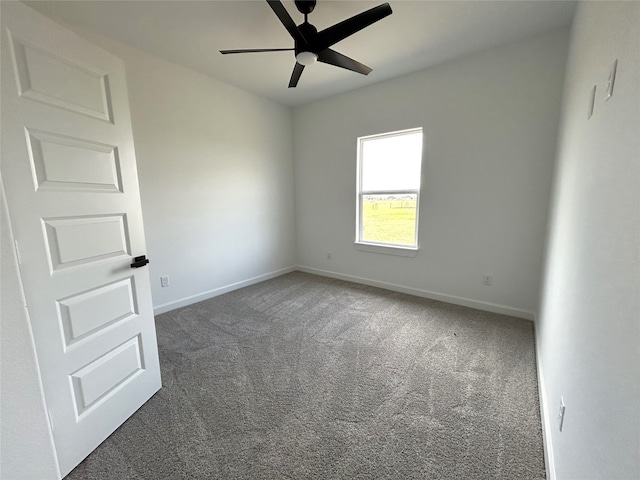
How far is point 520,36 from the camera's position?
94.1 inches

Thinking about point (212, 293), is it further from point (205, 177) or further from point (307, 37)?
point (307, 37)

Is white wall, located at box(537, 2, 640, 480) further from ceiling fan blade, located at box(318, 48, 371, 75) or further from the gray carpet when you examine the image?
ceiling fan blade, located at box(318, 48, 371, 75)

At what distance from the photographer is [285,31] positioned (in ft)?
7.46

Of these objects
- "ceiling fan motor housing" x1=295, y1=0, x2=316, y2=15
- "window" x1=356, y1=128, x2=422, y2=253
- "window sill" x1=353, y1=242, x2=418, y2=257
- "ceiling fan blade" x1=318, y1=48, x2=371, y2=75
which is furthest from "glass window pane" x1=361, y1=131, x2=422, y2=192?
"ceiling fan motor housing" x1=295, y1=0, x2=316, y2=15

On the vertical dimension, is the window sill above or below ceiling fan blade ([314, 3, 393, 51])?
below

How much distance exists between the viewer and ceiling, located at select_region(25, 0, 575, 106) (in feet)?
6.49

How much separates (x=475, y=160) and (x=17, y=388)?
144 inches

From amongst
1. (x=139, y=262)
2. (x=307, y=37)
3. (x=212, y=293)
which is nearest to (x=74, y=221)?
(x=139, y=262)

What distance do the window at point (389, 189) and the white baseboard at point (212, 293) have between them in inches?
59.8

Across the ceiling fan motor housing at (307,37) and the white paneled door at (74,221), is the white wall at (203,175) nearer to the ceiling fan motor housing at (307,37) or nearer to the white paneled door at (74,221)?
the white paneled door at (74,221)

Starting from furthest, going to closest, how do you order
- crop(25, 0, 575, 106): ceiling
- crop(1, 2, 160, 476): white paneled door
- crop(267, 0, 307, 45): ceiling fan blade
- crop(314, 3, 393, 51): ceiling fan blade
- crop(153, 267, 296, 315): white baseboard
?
crop(153, 267, 296, 315): white baseboard → crop(25, 0, 575, 106): ceiling → crop(314, 3, 393, 51): ceiling fan blade → crop(267, 0, 307, 45): ceiling fan blade → crop(1, 2, 160, 476): white paneled door

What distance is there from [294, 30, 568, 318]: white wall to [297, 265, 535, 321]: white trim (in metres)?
0.02

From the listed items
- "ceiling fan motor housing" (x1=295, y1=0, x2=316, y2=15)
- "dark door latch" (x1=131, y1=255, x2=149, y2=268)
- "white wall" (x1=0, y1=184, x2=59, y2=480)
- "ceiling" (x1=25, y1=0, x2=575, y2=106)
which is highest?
"ceiling" (x1=25, y1=0, x2=575, y2=106)

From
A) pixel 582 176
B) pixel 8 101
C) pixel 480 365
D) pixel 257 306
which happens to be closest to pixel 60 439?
pixel 8 101
